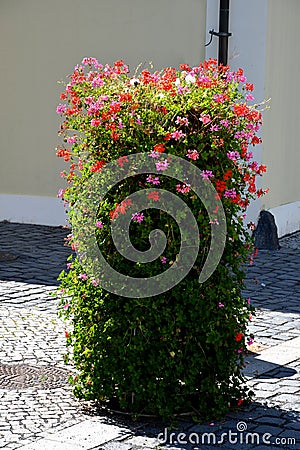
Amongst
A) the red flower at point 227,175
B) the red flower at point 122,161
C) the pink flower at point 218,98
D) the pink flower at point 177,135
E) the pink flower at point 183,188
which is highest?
the pink flower at point 218,98

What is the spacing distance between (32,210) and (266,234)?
11.6ft

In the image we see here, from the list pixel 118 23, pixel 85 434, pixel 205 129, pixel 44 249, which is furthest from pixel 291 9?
pixel 85 434

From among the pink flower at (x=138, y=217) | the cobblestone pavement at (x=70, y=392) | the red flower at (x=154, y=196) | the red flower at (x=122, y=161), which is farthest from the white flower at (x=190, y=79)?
the cobblestone pavement at (x=70, y=392)

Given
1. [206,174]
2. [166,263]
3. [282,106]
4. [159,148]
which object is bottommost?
[166,263]

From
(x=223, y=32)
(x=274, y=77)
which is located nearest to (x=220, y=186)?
(x=223, y=32)

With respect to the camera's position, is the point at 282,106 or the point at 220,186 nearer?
the point at 220,186

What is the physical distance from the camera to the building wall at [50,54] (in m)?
12.4

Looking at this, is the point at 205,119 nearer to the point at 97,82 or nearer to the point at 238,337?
the point at 97,82

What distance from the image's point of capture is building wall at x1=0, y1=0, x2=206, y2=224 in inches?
487

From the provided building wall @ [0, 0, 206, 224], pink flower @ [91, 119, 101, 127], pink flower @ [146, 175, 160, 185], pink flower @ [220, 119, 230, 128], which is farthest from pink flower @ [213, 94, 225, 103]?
building wall @ [0, 0, 206, 224]

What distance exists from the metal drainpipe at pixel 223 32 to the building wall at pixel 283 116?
549mm

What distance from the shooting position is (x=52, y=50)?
1295 cm

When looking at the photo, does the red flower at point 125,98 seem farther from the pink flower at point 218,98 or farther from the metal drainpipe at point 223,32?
the metal drainpipe at point 223,32

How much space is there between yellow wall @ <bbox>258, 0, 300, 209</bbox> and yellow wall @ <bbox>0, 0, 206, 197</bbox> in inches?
38.5
